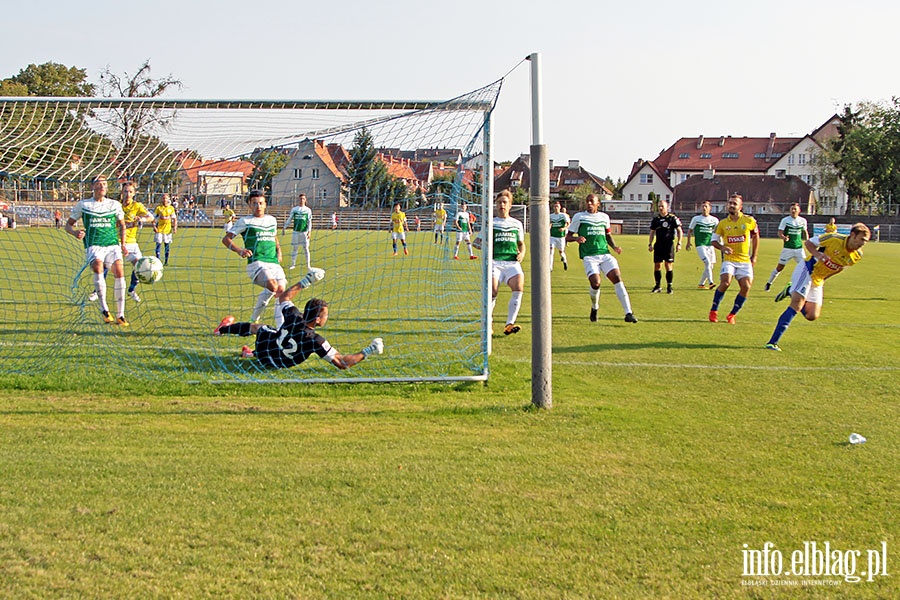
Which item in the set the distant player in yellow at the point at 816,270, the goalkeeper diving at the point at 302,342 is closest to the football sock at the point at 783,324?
the distant player in yellow at the point at 816,270

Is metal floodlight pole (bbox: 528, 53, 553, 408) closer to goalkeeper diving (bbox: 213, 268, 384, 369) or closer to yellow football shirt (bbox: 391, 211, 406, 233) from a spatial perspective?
goalkeeper diving (bbox: 213, 268, 384, 369)

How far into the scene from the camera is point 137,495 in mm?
4629

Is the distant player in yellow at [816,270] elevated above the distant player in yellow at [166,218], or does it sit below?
below

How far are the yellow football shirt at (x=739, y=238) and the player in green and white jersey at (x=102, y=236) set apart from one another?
30.6ft

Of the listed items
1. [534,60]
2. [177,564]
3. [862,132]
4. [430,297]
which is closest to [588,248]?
[430,297]

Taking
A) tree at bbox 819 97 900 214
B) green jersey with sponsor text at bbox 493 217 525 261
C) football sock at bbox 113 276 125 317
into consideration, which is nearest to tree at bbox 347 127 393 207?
green jersey with sponsor text at bbox 493 217 525 261

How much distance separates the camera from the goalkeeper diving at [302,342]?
7.47 metres

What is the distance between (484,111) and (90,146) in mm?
4247

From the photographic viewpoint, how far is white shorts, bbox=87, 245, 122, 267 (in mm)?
11008

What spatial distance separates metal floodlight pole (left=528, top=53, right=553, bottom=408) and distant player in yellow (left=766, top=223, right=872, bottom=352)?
4649 mm

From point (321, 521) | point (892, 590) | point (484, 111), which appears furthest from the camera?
point (484, 111)

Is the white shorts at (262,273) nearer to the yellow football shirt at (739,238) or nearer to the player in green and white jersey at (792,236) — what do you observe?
the yellow football shirt at (739,238)

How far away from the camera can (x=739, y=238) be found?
→ 42.4 ft

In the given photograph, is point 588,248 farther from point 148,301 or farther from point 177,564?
point 177,564
